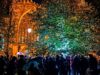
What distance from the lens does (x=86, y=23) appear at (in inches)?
1035

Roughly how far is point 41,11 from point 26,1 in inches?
888

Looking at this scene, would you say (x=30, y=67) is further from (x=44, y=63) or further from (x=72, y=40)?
(x=72, y=40)

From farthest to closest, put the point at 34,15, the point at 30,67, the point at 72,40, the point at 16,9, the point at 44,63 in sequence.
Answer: the point at 16,9, the point at 34,15, the point at 72,40, the point at 44,63, the point at 30,67

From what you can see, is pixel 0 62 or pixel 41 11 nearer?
pixel 0 62

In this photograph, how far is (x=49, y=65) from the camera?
52.9ft

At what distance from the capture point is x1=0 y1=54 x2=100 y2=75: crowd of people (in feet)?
48.3

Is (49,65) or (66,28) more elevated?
(66,28)

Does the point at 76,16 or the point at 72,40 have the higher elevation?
the point at 76,16

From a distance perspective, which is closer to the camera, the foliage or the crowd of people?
the crowd of people

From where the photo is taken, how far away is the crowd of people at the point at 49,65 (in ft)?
48.3

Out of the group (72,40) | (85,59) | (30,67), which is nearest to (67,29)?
(72,40)

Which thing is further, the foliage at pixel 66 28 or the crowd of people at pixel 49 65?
the foliage at pixel 66 28

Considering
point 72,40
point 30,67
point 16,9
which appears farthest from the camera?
point 16,9

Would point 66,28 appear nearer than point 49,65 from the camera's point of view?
No
